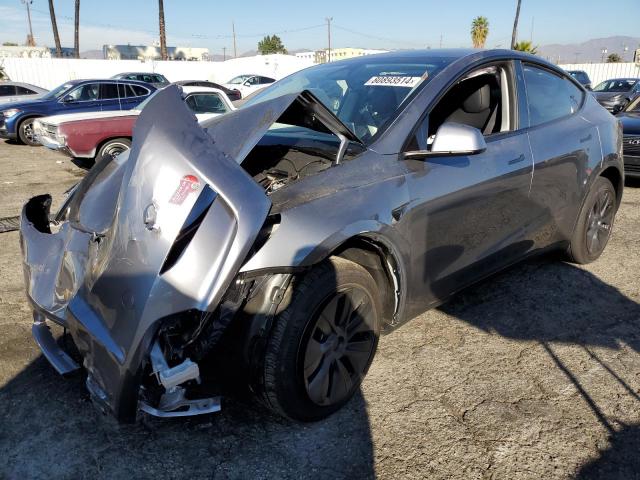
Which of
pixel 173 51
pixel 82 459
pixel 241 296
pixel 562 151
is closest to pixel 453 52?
pixel 562 151

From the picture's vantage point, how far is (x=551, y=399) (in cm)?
269

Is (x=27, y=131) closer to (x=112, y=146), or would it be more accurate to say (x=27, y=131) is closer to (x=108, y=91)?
(x=108, y=91)

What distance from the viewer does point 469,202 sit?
2.94m

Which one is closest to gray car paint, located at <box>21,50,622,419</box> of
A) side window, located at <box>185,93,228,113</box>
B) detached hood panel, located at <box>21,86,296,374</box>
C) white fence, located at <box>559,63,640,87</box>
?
detached hood panel, located at <box>21,86,296,374</box>

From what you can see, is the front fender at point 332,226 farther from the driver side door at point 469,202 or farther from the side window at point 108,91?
the side window at point 108,91

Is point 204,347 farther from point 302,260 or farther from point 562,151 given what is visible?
point 562,151

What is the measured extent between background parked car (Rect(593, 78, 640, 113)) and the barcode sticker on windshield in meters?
17.5

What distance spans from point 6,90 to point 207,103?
8.40 metres

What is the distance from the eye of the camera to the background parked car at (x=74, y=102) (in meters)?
11.4

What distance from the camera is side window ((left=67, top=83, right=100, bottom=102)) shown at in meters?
11.8

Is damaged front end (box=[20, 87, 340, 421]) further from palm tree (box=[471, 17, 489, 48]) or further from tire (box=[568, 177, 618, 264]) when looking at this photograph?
palm tree (box=[471, 17, 489, 48])

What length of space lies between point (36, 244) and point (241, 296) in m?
1.20

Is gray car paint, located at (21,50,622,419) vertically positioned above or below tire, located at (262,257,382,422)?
above

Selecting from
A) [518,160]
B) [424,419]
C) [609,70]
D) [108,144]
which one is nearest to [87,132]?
[108,144]
